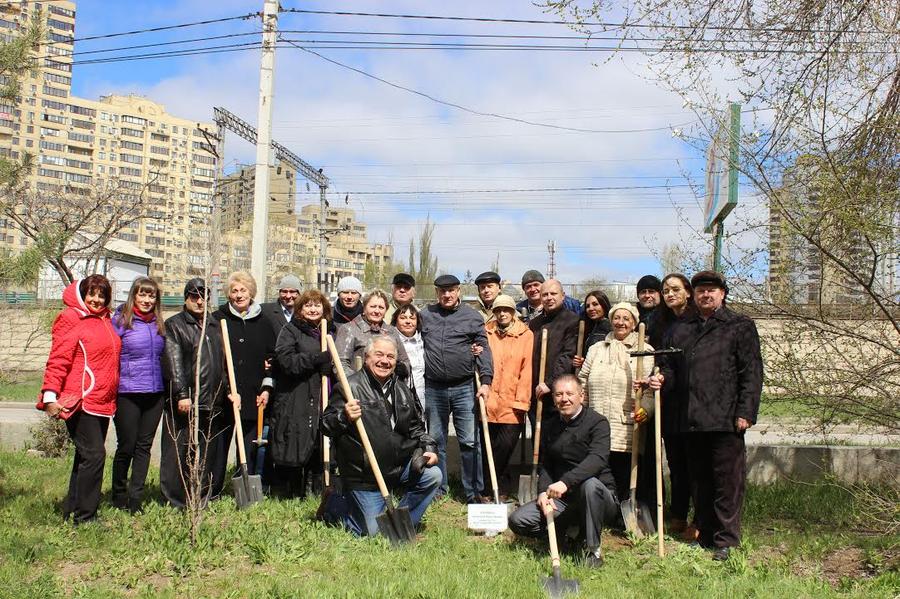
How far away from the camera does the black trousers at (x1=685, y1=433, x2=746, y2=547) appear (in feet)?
16.9

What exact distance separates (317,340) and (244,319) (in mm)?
644

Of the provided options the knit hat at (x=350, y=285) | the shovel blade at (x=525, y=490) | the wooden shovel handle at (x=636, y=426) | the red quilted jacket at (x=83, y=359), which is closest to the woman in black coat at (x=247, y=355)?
the knit hat at (x=350, y=285)

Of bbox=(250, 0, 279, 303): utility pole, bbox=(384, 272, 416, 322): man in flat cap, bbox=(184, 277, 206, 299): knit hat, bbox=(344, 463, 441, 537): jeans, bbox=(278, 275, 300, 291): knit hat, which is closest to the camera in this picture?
bbox=(344, 463, 441, 537): jeans

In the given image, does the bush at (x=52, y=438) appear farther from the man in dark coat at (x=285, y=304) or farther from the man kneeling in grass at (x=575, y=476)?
the man kneeling in grass at (x=575, y=476)

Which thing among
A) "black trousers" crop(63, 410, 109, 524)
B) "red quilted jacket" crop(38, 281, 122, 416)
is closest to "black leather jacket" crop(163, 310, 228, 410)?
"red quilted jacket" crop(38, 281, 122, 416)

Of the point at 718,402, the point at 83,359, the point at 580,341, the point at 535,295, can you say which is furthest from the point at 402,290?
the point at 718,402

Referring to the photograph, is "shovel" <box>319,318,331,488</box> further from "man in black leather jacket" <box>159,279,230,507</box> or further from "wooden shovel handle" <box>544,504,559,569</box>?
"wooden shovel handle" <box>544,504,559,569</box>

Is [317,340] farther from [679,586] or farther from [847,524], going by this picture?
[847,524]

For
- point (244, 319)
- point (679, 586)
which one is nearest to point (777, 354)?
point (679, 586)

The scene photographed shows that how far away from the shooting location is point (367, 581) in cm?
440

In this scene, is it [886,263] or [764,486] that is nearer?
[886,263]

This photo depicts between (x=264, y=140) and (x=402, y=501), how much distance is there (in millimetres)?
9248

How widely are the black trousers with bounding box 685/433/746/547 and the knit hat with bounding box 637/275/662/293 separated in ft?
4.50

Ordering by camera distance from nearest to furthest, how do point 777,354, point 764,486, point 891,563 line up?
1. point 891,563
2. point 777,354
3. point 764,486
